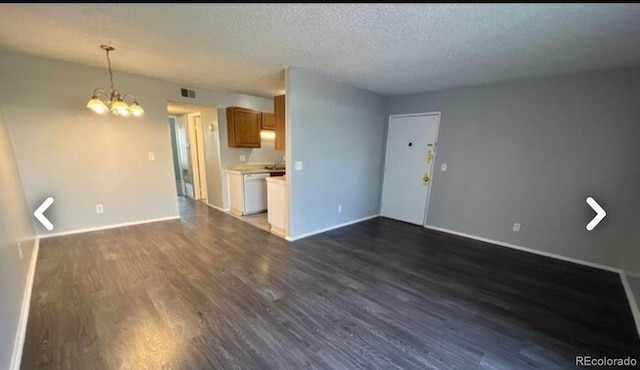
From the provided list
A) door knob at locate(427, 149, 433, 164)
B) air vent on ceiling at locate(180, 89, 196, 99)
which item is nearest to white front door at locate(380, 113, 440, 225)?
door knob at locate(427, 149, 433, 164)

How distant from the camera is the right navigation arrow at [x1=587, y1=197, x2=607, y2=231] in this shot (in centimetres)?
289

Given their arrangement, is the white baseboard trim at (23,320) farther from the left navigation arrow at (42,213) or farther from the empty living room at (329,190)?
the left navigation arrow at (42,213)

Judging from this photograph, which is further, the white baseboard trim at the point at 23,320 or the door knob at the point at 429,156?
the door knob at the point at 429,156

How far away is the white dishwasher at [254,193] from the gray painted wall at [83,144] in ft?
4.14

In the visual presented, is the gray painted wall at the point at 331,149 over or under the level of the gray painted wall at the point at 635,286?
over

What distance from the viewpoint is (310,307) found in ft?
7.07

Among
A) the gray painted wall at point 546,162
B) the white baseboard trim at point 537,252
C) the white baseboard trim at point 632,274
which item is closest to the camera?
the white baseboard trim at point 632,274

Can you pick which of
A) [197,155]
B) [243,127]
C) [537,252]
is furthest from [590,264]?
[197,155]

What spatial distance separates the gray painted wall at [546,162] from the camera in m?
2.84

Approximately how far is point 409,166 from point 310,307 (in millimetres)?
3351

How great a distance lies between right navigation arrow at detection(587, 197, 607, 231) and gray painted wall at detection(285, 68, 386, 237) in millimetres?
2928

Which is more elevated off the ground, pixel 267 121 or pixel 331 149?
pixel 267 121
